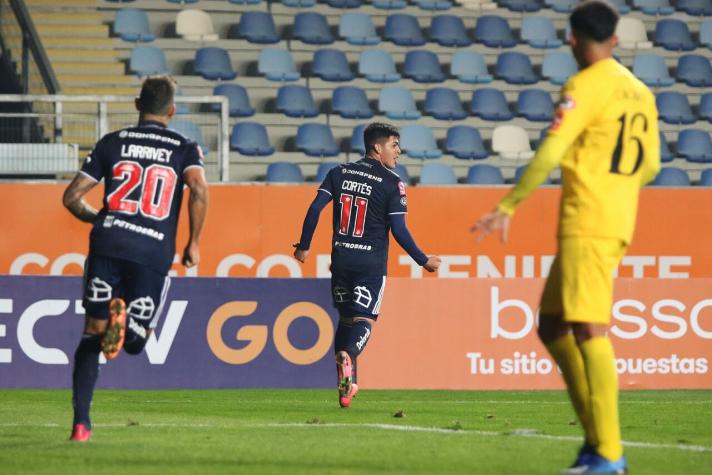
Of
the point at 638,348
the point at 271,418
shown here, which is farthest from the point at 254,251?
the point at 271,418

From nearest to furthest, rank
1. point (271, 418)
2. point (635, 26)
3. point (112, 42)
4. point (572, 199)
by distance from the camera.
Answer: point (572, 199) < point (271, 418) < point (112, 42) < point (635, 26)

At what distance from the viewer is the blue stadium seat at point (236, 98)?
2173 centimetres

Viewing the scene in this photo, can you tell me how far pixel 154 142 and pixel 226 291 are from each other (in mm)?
7353

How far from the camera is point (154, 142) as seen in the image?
25.8ft

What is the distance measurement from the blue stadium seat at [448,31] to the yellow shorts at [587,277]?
18047 millimetres

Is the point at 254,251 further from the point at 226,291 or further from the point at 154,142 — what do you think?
the point at 154,142

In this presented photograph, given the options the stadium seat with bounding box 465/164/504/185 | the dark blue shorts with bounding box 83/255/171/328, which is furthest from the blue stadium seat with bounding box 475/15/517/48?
the dark blue shorts with bounding box 83/255/171/328

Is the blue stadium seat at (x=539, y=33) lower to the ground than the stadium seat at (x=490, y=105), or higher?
higher

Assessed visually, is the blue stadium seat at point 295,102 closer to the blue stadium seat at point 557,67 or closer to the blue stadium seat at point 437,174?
the blue stadium seat at point 437,174

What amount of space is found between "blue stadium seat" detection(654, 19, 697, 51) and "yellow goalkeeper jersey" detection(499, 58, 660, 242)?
63.4 feet

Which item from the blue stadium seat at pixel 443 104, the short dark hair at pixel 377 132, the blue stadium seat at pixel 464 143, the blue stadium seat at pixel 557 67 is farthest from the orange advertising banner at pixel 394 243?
the short dark hair at pixel 377 132

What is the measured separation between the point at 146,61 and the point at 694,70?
9.26 metres

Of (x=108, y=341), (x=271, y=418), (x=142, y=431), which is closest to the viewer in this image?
(x=108, y=341)

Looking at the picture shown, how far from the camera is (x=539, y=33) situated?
80.7ft
